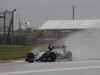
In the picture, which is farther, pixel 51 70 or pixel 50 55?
pixel 50 55

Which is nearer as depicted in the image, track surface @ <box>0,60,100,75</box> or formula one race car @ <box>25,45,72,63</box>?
track surface @ <box>0,60,100,75</box>

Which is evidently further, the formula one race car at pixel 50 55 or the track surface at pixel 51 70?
the formula one race car at pixel 50 55

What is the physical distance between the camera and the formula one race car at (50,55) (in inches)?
658

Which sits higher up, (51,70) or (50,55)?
(50,55)

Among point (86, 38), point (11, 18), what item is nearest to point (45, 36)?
point (11, 18)

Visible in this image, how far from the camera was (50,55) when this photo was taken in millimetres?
16703

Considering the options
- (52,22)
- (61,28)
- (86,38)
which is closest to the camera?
(86,38)

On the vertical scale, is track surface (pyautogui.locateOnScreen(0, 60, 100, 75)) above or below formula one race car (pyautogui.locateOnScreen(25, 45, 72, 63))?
below

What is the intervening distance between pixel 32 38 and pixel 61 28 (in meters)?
6.37

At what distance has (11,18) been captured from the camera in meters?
32.2

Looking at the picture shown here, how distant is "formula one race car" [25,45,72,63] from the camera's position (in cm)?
1670

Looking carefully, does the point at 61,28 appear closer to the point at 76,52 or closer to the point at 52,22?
the point at 52,22

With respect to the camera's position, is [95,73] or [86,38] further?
[86,38]

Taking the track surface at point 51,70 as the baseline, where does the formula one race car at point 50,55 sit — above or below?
above
